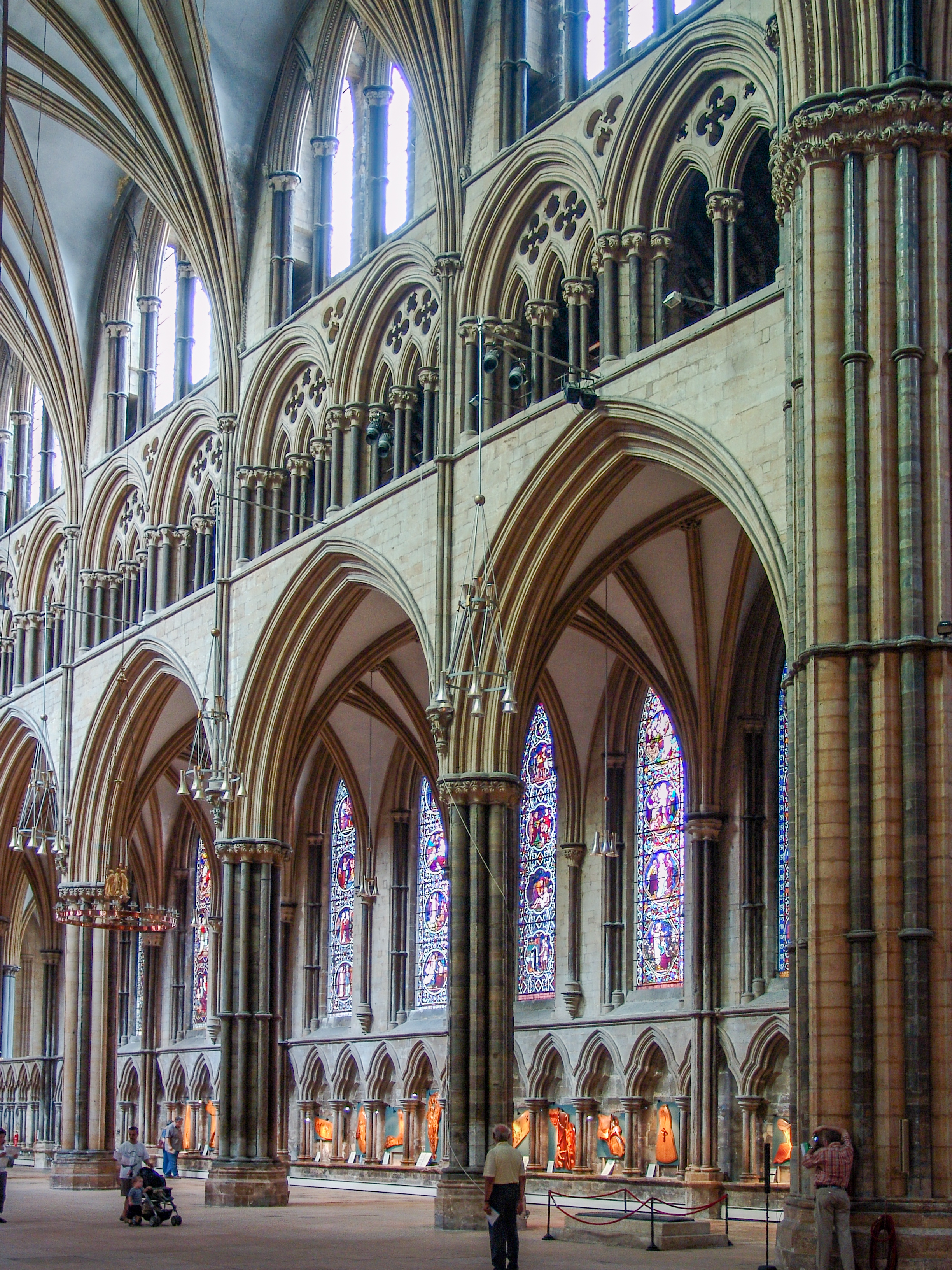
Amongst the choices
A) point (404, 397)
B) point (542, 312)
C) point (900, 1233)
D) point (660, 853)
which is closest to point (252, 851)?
point (660, 853)

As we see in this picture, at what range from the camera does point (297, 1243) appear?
17.9 metres

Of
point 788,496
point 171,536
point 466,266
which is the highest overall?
point 466,266

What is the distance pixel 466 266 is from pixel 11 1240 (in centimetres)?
1308

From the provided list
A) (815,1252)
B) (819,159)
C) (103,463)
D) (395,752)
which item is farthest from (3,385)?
(815,1252)

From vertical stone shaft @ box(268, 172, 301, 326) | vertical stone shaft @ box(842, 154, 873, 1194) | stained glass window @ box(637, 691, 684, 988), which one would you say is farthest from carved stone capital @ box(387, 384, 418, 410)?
vertical stone shaft @ box(842, 154, 873, 1194)

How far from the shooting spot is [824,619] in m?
14.8

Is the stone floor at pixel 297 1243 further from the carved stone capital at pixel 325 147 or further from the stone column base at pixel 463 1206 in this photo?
the carved stone capital at pixel 325 147

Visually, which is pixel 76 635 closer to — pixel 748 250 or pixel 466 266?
pixel 466 266

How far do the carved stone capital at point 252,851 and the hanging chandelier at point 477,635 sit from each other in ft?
18.8

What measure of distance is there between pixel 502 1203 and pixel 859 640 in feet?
18.0

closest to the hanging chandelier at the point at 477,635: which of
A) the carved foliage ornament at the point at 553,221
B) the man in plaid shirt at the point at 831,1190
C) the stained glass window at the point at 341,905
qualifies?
the carved foliage ornament at the point at 553,221

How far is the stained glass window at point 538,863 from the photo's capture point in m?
28.7

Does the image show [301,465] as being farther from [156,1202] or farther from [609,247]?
[156,1202]

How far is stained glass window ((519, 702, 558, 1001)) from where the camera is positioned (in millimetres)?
28719
